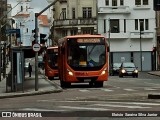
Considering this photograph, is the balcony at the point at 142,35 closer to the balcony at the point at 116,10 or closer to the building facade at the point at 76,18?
the balcony at the point at 116,10

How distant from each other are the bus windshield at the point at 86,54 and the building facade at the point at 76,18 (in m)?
56.5

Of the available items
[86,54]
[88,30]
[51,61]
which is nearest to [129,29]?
[88,30]

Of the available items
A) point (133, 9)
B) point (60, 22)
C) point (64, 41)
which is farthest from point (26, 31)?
point (64, 41)

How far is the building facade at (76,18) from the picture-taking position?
90500 mm

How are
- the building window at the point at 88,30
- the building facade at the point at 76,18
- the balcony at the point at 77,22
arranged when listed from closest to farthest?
the balcony at the point at 77,22 < the building window at the point at 88,30 < the building facade at the point at 76,18

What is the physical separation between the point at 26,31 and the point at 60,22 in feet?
194

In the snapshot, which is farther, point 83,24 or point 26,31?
point 26,31

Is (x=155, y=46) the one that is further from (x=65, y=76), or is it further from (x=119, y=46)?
(x=65, y=76)

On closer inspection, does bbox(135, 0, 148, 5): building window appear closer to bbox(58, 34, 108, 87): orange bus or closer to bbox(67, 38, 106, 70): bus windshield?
bbox(58, 34, 108, 87): orange bus

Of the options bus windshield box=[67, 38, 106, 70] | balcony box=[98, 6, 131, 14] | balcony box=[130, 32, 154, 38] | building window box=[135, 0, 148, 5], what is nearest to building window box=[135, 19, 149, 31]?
balcony box=[130, 32, 154, 38]

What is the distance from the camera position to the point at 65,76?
32500mm

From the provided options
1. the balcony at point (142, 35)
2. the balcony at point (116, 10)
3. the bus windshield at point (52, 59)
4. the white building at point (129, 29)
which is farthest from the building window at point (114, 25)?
the bus windshield at point (52, 59)

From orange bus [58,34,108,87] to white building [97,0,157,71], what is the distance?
50117mm

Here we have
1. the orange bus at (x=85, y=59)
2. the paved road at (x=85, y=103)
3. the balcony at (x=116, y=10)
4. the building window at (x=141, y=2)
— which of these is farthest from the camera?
the building window at (x=141, y=2)
